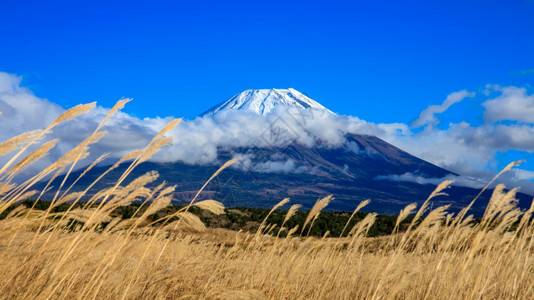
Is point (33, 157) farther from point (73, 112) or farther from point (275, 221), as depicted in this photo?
point (275, 221)

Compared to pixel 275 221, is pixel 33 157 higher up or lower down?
higher up

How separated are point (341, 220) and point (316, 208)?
2106cm

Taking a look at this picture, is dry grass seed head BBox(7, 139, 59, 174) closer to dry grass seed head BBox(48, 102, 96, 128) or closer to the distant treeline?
dry grass seed head BBox(48, 102, 96, 128)

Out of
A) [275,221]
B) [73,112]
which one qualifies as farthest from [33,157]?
[275,221]

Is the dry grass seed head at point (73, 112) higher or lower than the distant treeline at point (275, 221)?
higher

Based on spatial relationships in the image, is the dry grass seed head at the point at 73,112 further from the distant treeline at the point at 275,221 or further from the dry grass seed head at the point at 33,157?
the distant treeline at the point at 275,221

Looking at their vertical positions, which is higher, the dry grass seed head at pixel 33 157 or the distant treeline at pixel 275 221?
the dry grass seed head at pixel 33 157

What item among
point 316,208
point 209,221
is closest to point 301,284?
point 316,208

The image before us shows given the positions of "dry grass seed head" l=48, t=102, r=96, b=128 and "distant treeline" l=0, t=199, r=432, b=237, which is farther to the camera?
"distant treeline" l=0, t=199, r=432, b=237

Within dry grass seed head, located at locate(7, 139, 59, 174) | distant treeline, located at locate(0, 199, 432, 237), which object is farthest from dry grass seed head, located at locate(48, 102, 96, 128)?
distant treeline, located at locate(0, 199, 432, 237)

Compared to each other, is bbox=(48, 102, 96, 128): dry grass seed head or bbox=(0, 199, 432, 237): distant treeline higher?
bbox=(48, 102, 96, 128): dry grass seed head

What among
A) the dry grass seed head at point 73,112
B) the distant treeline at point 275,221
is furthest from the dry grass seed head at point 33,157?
the distant treeline at point 275,221

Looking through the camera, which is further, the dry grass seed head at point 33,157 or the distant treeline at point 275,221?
the distant treeline at point 275,221

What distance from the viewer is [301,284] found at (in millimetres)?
4066
